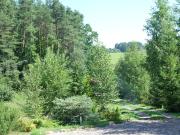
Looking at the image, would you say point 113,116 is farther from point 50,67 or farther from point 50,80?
point 50,67

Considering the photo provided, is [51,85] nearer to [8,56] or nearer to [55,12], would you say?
[8,56]

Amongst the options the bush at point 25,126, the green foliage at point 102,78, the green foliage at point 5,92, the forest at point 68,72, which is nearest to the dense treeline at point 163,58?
the forest at point 68,72

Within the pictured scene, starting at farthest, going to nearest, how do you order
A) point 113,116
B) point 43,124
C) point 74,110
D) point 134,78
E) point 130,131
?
point 134,78 < point 113,116 < point 74,110 < point 43,124 < point 130,131

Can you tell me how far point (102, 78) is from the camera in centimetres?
A: 3775

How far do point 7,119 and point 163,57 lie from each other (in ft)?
93.2

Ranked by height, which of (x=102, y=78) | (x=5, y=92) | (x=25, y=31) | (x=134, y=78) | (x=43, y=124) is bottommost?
(x=43, y=124)

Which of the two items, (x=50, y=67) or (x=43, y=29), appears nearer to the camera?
(x=50, y=67)

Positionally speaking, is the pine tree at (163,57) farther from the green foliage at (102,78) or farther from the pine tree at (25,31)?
the pine tree at (25,31)

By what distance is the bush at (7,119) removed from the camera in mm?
22406

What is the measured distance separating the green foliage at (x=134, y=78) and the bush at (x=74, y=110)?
35740 mm

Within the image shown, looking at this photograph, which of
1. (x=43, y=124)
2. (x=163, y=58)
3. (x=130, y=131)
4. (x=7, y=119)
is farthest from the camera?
(x=163, y=58)

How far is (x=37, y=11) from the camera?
247 feet

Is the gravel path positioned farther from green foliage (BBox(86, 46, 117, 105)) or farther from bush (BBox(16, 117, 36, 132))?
green foliage (BBox(86, 46, 117, 105))

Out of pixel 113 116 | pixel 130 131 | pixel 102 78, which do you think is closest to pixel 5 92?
pixel 102 78
